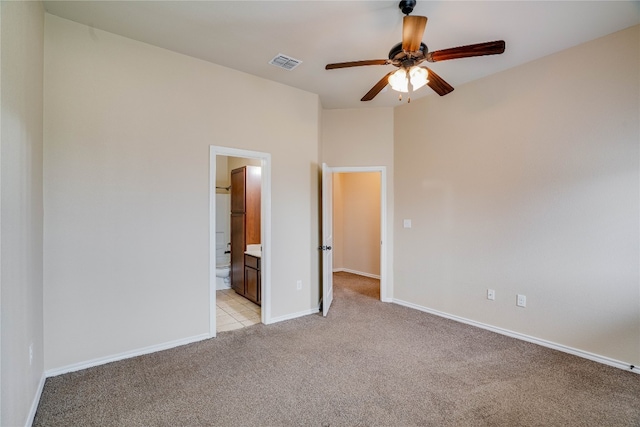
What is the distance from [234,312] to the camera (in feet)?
Answer: 13.1

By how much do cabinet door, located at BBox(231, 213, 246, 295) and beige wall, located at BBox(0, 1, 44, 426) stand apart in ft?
8.23

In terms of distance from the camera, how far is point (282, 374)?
2.47 m

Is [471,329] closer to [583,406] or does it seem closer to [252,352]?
[583,406]

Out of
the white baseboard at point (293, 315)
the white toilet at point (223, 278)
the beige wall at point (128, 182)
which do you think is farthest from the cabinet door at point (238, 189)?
the white baseboard at point (293, 315)

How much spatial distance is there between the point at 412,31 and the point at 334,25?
86cm

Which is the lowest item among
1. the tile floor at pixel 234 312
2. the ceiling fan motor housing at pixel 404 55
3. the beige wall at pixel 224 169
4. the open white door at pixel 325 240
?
the tile floor at pixel 234 312

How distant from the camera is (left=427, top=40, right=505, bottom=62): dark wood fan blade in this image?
1.98 metres

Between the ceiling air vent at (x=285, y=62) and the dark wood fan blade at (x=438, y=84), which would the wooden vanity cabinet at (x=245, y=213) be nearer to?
the ceiling air vent at (x=285, y=62)

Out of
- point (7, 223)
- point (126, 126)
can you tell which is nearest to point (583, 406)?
point (7, 223)

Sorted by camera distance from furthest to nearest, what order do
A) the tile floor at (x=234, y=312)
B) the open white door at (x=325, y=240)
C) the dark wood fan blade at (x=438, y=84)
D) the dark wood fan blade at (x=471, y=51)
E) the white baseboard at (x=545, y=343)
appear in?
the open white door at (x=325, y=240), the tile floor at (x=234, y=312), the white baseboard at (x=545, y=343), the dark wood fan blade at (x=438, y=84), the dark wood fan blade at (x=471, y=51)

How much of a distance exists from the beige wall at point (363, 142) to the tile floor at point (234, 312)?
77.6 inches

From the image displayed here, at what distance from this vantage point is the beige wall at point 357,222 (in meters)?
6.20

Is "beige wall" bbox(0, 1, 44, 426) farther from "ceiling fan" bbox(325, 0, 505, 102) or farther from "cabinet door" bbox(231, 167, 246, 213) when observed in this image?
"cabinet door" bbox(231, 167, 246, 213)

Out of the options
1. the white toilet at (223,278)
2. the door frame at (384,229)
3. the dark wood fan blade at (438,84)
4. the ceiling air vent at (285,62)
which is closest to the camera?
the dark wood fan blade at (438,84)
